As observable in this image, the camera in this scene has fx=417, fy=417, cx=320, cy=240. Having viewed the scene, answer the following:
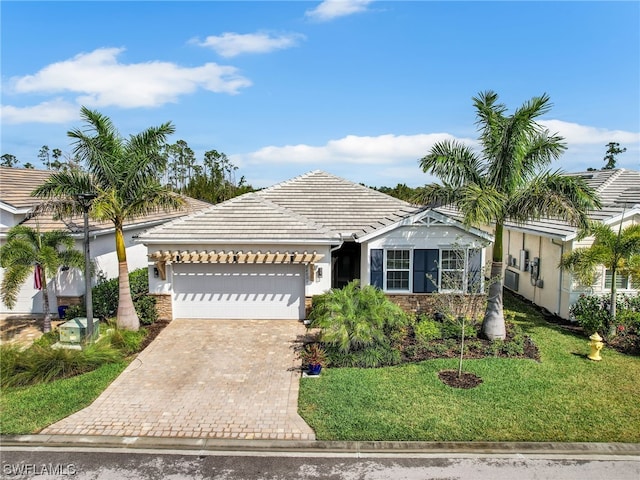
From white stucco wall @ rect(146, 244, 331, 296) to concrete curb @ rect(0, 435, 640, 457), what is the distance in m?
7.66

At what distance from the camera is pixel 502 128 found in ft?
41.4

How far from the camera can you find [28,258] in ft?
45.2

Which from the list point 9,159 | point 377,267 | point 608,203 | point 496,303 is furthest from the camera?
point 9,159

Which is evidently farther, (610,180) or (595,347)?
(610,180)

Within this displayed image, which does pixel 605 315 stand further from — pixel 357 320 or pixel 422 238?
pixel 357 320

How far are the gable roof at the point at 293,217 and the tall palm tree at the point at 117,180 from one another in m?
1.85

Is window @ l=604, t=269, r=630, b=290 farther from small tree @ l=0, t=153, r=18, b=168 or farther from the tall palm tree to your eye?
small tree @ l=0, t=153, r=18, b=168

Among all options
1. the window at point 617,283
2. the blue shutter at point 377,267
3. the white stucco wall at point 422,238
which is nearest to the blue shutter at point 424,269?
the white stucco wall at point 422,238

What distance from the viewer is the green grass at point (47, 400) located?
889cm

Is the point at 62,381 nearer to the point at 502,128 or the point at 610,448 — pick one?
the point at 610,448

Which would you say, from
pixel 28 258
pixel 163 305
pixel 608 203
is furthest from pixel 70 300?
pixel 608 203

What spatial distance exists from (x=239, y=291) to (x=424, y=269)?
7.08 meters

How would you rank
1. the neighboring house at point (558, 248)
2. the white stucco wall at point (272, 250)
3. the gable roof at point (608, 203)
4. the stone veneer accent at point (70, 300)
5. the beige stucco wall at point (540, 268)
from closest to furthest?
the gable roof at point (608, 203) < the neighboring house at point (558, 248) < the white stucco wall at point (272, 250) < the beige stucco wall at point (540, 268) < the stone veneer accent at point (70, 300)

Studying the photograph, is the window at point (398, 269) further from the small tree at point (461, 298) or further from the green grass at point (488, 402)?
the green grass at point (488, 402)
